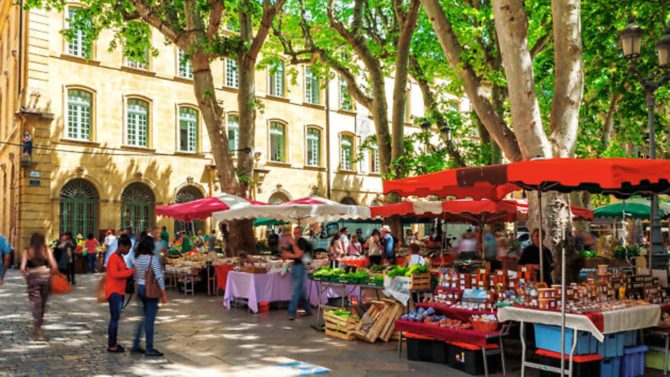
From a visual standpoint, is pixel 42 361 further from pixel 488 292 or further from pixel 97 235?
pixel 97 235

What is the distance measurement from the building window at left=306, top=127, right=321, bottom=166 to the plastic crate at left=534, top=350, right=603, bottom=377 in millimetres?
28362

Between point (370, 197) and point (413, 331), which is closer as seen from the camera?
point (413, 331)

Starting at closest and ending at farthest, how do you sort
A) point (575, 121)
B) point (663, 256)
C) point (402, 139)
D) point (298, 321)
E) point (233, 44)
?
point (575, 121) < point (663, 256) < point (298, 321) < point (233, 44) < point (402, 139)

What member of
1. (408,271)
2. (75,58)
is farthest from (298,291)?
(75,58)

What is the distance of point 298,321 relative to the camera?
11.9m

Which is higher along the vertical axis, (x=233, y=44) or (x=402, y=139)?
(x=233, y=44)

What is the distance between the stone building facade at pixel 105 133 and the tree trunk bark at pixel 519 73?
41.4ft

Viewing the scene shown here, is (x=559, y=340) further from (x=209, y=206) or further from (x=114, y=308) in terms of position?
(x=209, y=206)

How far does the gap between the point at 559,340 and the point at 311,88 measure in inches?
1164

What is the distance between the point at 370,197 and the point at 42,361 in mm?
31122

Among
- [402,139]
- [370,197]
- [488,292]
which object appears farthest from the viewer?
[370,197]

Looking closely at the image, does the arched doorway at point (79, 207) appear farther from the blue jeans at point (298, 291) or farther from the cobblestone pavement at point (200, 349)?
the blue jeans at point (298, 291)

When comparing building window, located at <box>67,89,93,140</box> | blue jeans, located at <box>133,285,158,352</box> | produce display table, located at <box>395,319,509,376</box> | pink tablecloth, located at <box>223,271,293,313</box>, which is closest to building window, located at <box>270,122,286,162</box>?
building window, located at <box>67,89,93,140</box>

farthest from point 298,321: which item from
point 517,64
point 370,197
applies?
point 370,197
